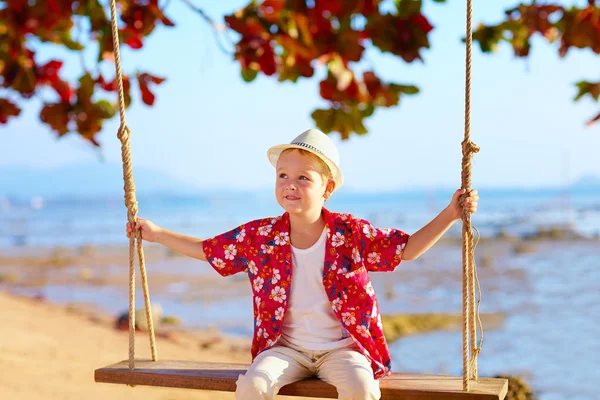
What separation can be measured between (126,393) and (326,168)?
8.37 feet

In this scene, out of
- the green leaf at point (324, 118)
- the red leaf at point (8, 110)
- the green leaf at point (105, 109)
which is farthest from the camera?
the red leaf at point (8, 110)

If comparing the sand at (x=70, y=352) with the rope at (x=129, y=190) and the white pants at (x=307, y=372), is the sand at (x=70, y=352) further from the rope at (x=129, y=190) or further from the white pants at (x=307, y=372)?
the white pants at (x=307, y=372)

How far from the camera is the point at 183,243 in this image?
2631 millimetres

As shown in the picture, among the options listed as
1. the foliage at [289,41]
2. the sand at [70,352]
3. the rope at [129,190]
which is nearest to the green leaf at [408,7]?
the foliage at [289,41]

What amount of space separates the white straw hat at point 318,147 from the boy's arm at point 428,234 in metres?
0.34

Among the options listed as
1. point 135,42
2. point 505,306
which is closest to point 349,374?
point 135,42

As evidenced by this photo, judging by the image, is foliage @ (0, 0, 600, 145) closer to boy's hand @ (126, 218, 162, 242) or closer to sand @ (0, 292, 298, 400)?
boy's hand @ (126, 218, 162, 242)

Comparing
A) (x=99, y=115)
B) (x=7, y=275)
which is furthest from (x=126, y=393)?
(x=7, y=275)

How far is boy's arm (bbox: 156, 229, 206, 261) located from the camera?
2.62 metres

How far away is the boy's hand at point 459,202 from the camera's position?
7.55 ft

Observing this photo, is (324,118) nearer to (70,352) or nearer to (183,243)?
(183,243)

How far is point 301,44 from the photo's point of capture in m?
2.76

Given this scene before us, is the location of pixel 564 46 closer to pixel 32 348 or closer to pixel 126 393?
pixel 126 393

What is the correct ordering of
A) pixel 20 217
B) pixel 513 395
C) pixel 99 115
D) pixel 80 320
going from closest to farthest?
pixel 99 115
pixel 513 395
pixel 80 320
pixel 20 217
